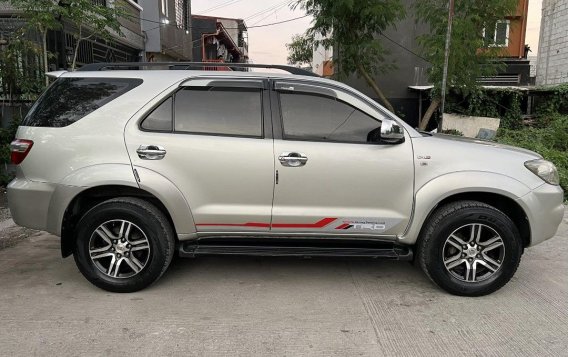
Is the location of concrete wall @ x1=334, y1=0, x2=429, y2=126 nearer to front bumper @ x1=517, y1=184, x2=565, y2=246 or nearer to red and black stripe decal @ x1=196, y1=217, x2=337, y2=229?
front bumper @ x1=517, y1=184, x2=565, y2=246

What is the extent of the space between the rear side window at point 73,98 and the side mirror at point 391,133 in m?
2.13

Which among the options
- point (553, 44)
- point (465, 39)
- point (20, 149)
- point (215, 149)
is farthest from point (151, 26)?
point (215, 149)

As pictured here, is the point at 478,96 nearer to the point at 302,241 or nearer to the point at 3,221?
the point at 302,241

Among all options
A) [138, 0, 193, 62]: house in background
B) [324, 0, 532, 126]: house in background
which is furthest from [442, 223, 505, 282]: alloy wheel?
[138, 0, 193, 62]: house in background

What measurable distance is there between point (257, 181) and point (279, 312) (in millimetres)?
1069

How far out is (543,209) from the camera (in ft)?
13.4

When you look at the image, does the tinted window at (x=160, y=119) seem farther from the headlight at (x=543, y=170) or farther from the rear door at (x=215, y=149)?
the headlight at (x=543, y=170)

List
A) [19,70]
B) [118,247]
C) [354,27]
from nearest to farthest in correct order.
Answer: [118,247] < [19,70] < [354,27]

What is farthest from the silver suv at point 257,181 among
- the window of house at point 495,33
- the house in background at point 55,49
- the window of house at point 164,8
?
the window of house at point 164,8

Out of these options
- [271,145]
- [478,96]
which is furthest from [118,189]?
[478,96]

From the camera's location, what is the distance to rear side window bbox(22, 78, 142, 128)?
13.6ft

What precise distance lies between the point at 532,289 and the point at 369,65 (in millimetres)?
7442

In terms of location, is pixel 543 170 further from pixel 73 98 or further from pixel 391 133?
pixel 73 98

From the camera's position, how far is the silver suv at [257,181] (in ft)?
13.2
